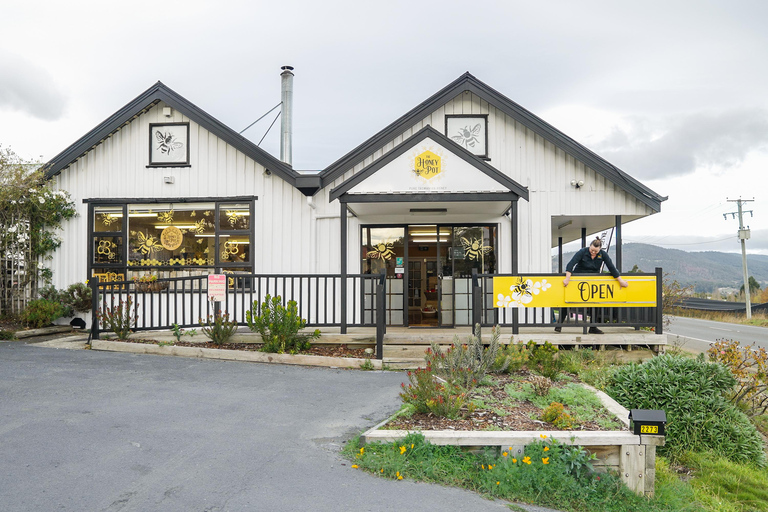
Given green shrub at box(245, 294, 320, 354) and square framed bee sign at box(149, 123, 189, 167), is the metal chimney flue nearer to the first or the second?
square framed bee sign at box(149, 123, 189, 167)

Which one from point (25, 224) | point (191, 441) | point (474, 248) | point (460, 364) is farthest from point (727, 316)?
point (25, 224)

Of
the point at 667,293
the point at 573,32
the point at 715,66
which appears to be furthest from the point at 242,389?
the point at 715,66

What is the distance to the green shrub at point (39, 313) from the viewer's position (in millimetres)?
10906

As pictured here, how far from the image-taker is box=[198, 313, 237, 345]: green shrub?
9.48 meters

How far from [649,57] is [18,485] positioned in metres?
16.2

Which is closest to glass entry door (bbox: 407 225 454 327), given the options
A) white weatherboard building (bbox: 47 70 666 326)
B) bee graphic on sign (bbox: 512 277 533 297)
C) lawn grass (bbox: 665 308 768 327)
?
white weatherboard building (bbox: 47 70 666 326)

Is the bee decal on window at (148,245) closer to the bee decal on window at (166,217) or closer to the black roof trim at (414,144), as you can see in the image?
the bee decal on window at (166,217)

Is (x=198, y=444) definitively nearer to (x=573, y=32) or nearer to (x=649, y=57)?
(x=573, y=32)

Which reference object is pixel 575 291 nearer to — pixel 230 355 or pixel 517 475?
pixel 517 475

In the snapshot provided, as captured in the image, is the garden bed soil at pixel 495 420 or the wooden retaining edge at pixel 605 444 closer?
the wooden retaining edge at pixel 605 444

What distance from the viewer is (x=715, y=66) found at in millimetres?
16188

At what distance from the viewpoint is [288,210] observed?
38.1ft

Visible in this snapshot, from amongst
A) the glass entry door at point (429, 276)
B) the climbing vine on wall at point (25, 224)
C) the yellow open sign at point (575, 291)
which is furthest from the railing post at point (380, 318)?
the climbing vine on wall at point (25, 224)

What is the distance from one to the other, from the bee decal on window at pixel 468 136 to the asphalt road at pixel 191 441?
251 inches
